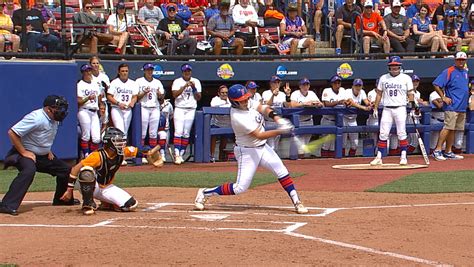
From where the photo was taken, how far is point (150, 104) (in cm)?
1652

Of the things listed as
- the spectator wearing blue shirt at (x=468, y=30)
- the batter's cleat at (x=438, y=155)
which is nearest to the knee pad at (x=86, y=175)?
the batter's cleat at (x=438, y=155)

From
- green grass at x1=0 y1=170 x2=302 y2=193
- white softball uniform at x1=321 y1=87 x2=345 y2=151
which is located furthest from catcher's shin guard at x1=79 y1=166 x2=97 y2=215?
white softball uniform at x1=321 y1=87 x2=345 y2=151

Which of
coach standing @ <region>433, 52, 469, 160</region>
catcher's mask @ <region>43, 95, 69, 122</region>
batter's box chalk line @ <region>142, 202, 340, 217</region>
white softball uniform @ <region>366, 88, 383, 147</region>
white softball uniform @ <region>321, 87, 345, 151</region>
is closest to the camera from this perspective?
batter's box chalk line @ <region>142, 202, 340, 217</region>

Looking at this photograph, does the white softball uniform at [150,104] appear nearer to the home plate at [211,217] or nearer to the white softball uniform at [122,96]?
the white softball uniform at [122,96]

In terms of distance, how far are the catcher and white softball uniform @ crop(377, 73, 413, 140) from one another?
6723 mm

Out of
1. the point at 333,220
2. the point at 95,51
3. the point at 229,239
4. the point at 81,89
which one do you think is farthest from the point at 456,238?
the point at 95,51

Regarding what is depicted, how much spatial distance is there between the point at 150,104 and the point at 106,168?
6.45 metres

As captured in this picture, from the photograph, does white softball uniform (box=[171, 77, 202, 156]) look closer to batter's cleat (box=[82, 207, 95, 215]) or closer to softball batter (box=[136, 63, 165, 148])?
softball batter (box=[136, 63, 165, 148])

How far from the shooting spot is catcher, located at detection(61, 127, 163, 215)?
385 inches

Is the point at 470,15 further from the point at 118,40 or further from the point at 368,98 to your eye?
the point at 118,40

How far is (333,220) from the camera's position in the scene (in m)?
9.42

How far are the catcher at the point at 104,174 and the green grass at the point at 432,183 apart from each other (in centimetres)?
393

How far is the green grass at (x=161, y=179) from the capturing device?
13.0 m

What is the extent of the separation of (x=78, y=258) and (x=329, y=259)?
2.13 m
